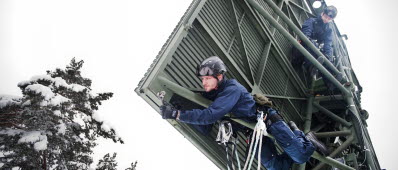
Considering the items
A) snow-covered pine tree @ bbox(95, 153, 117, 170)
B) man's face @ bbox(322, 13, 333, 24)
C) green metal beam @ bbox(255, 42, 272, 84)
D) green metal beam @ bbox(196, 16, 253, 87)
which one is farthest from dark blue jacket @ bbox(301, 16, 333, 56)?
snow-covered pine tree @ bbox(95, 153, 117, 170)

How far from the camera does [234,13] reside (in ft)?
21.0

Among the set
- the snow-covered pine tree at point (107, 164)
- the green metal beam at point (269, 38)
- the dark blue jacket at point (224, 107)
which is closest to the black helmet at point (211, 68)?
the dark blue jacket at point (224, 107)

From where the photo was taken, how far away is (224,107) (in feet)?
13.7

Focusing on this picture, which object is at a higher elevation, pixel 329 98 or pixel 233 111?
pixel 329 98

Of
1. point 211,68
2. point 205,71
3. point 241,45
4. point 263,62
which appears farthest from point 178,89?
point 263,62

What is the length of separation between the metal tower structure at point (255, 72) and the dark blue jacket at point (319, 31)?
0.44 m

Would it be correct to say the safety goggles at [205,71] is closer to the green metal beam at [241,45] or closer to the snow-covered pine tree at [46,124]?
the green metal beam at [241,45]

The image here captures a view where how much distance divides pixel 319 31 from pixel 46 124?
26.1ft

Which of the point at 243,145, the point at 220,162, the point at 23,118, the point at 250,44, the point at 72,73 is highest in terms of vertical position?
the point at 72,73

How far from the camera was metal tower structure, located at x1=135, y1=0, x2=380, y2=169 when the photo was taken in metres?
5.02

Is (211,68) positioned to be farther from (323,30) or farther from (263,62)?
(323,30)

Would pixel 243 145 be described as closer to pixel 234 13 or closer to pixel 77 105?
pixel 234 13

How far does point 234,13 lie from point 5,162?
8531mm

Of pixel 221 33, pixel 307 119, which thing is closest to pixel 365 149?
pixel 307 119
